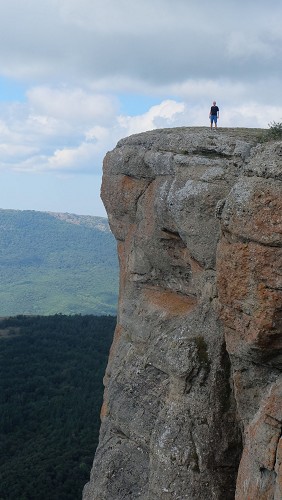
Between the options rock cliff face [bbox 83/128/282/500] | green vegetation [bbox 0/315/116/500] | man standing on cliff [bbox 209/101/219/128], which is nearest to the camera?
rock cliff face [bbox 83/128/282/500]

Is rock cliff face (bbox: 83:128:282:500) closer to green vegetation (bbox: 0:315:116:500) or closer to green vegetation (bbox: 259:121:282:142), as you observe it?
green vegetation (bbox: 259:121:282:142)

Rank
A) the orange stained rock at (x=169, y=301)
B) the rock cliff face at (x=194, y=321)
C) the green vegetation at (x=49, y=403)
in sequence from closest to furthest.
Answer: the rock cliff face at (x=194, y=321)
the orange stained rock at (x=169, y=301)
the green vegetation at (x=49, y=403)

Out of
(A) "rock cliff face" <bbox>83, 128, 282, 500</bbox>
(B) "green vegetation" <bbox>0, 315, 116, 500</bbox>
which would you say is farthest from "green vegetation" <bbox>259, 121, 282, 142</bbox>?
(B) "green vegetation" <bbox>0, 315, 116, 500</bbox>

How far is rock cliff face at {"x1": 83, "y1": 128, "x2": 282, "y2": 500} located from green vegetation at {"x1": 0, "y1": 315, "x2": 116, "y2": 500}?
83.4ft

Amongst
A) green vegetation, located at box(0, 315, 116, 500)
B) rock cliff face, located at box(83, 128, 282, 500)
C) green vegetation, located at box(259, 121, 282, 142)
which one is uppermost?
green vegetation, located at box(259, 121, 282, 142)

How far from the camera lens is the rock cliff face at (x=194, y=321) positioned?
496 inches

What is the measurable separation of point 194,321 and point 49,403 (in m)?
51.7

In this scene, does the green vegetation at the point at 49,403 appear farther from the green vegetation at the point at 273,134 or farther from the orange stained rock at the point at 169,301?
the green vegetation at the point at 273,134

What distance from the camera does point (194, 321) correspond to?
16484 mm

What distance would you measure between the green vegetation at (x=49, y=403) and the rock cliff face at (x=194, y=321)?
25426mm

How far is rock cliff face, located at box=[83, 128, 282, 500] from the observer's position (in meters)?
12.6

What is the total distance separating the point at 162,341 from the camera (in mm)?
17750

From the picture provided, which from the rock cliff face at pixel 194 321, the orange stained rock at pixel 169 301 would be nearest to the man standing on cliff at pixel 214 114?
the rock cliff face at pixel 194 321

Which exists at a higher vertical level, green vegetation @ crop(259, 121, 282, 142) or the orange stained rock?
green vegetation @ crop(259, 121, 282, 142)
